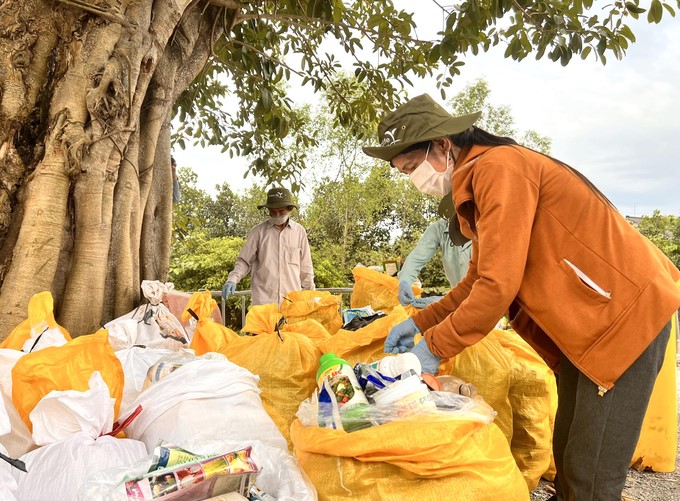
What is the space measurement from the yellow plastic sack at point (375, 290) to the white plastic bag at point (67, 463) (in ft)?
6.52

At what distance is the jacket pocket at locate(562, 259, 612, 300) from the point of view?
4.25ft

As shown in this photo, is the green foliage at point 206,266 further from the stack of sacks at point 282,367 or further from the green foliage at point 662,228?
the green foliage at point 662,228

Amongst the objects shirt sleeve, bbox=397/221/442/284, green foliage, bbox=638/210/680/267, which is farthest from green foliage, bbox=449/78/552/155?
shirt sleeve, bbox=397/221/442/284

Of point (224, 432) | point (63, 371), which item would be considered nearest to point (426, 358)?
point (224, 432)

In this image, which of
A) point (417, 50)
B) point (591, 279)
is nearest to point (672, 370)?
point (591, 279)

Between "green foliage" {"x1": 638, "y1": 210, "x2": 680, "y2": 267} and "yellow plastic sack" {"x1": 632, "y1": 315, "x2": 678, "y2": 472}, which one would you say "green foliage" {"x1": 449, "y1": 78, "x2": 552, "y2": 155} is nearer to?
"green foliage" {"x1": 638, "y1": 210, "x2": 680, "y2": 267}

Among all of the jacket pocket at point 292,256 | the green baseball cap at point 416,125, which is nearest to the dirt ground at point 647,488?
the green baseball cap at point 416,125

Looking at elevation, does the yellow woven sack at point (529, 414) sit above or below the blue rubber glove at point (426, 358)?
below

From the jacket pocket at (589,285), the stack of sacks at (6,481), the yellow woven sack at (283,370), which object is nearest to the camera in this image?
the stack of sacks at (6,481)

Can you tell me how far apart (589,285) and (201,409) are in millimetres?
1135

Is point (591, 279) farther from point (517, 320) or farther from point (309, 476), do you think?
point (309, 476)

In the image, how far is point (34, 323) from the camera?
6.70 ft

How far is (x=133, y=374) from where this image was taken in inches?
77.1

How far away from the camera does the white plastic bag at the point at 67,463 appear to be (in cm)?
119
